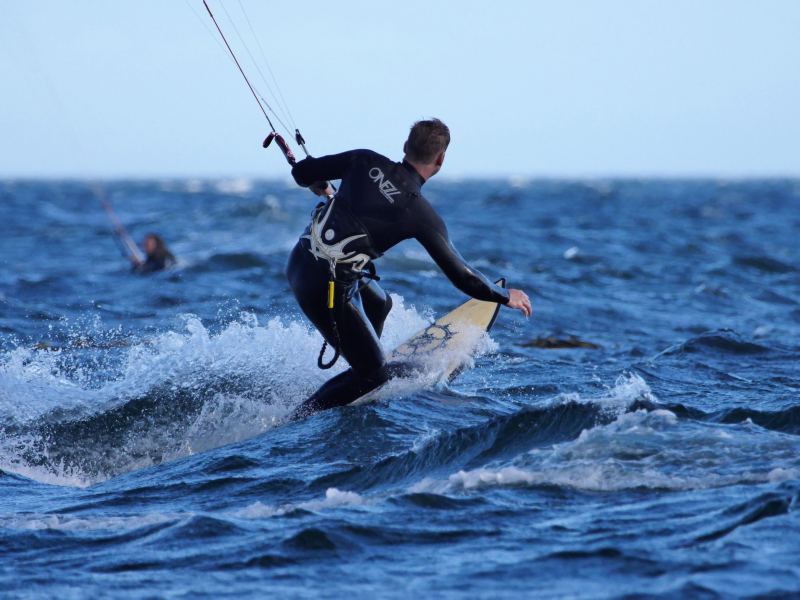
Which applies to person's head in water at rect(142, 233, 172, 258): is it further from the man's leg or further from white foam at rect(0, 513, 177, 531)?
white foam at rect(0, 513, 177, 531)

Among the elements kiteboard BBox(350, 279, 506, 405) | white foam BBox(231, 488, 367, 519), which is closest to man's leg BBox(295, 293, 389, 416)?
kiteboard BBox(350, 279, 506, 405)

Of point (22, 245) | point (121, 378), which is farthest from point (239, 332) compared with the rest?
point (22, 245)

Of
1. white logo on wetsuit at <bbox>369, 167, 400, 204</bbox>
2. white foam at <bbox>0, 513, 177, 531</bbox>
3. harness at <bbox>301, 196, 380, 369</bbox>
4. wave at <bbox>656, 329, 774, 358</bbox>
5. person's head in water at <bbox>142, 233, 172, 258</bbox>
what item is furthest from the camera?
person's head in water at <bbox>142, 233, 172, 258</bbox>

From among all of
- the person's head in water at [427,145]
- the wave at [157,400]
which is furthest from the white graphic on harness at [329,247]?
the wave at [157,400]

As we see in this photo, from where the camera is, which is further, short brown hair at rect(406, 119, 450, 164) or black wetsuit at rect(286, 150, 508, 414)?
black wetsuit at rect(286, 150, 508, 414)

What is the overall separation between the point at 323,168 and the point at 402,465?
195 cm

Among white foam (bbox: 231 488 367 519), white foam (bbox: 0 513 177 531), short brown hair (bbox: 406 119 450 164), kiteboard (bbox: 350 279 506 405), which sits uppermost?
short brown hair (bbox: 406 119 450 164)

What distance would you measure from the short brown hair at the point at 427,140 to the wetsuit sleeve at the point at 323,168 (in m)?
0.44

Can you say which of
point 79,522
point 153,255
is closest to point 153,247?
point 153,255

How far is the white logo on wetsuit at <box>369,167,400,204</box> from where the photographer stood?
654cm

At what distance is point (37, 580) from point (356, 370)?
10.7 ft

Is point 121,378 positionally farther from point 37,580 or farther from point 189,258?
point 189,258

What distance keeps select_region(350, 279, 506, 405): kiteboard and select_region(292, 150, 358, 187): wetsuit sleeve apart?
1.67m

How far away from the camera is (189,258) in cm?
2169
